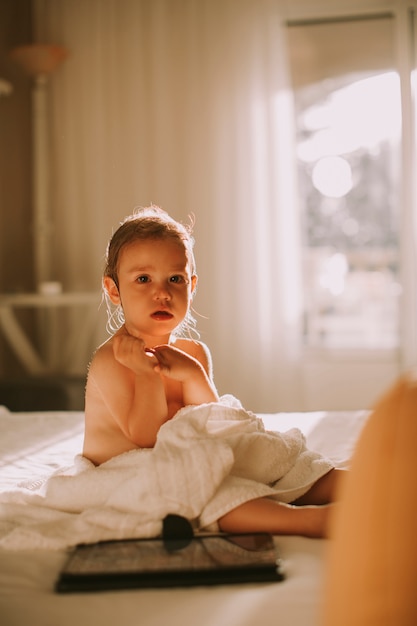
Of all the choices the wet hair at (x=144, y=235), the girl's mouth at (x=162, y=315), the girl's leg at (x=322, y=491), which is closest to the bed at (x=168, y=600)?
the girl's leg at (x=322, y=491)

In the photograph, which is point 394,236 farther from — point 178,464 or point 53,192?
point 178,464

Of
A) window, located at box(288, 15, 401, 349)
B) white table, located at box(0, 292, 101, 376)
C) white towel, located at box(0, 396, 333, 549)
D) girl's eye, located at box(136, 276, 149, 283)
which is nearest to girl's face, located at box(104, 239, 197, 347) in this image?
girl's eye, located at box(136, 276, 149, 283)

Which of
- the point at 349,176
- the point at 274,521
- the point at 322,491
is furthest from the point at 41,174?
the point at 274,521

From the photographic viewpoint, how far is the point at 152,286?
4.58ft

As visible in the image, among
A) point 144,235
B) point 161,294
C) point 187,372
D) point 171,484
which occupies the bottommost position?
point 171,484

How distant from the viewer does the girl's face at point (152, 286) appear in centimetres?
139

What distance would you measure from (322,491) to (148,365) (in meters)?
0.34

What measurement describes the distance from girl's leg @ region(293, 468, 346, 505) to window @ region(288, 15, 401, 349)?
9.95 ft

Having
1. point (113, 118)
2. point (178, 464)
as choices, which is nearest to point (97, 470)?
point (178, 464)

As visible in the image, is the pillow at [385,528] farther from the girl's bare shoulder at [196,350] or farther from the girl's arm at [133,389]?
the girl's bare shoulder at [196,350]

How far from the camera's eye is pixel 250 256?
157 inches

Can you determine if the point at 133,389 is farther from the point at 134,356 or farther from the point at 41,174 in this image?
the point at 41,174

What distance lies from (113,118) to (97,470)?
317 cm

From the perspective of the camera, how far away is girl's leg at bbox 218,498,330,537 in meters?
1.06
